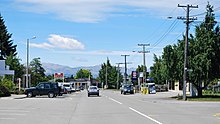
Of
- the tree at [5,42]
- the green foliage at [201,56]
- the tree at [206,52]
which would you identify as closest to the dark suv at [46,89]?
the green foliage at [201,56]

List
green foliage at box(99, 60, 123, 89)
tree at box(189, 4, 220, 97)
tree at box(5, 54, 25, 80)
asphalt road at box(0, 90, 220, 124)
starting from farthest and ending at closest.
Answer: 1. green foliage at box(99, 60, 123, 89)
2. tree at box(5, 54, 25, 80)
3. tree at box(189, 4, 220, 97)
4. asphalt road at box(0, 90, 220, 124)

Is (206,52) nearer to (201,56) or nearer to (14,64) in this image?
(201,56)

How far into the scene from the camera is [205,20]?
1914 inches

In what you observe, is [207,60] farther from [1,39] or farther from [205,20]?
[1,39]

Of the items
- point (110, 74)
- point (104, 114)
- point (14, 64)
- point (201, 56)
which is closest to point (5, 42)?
point (14, 64)

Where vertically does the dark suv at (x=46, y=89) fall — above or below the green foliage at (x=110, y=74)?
below

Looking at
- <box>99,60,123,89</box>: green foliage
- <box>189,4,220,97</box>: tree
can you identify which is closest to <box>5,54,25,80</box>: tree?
<box>189,4,220,97</box>: tree

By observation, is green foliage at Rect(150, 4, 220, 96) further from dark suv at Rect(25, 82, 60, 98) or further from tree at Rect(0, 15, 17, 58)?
tree at Rect(0, 15, 17, 58)

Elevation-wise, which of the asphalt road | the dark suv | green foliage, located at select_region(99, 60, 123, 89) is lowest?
the asphalt road

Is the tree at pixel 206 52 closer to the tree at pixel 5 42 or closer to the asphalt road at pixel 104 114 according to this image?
the asphalt road at pixel 104 114

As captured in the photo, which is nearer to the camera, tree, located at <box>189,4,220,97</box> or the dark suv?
tree, located at <box>189,4,220,97</box>

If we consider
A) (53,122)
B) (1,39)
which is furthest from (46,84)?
(1,39)

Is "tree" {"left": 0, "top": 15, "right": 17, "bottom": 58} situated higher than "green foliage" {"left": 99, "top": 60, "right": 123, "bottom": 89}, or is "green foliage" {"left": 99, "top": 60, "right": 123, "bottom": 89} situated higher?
"tree" {"left": 0, "top": 15, "right": 17, "bottom": 58}

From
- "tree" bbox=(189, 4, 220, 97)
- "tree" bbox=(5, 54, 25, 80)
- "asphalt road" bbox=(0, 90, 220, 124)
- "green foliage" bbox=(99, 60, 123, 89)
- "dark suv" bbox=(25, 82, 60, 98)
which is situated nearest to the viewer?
"asphalt road" bbox=(0, 90, 220, 124)
